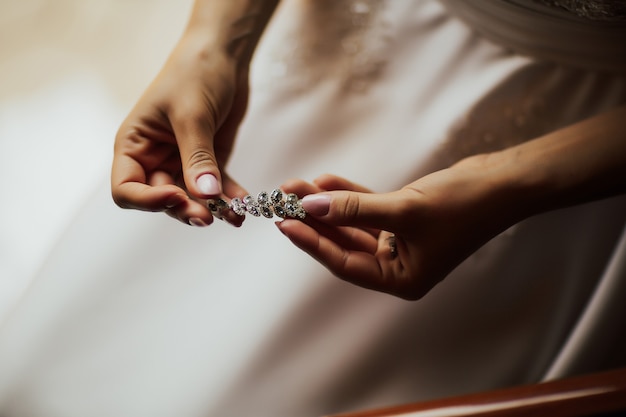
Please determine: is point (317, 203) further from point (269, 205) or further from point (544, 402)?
point (544, 402)

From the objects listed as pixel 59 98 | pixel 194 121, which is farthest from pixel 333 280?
pixel 59 98

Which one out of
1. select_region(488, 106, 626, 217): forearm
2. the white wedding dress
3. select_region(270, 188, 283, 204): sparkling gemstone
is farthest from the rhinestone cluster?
select_region(488, 106, 626, 217): forearm

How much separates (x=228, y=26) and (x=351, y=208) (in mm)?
293

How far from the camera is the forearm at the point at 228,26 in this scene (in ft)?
1.97

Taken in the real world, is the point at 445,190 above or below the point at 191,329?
above

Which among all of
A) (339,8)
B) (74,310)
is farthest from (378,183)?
(74,310)

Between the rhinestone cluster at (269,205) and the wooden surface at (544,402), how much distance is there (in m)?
0.21

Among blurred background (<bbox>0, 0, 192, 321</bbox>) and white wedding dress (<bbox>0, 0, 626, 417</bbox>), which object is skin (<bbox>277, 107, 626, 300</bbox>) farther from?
blurred background (<bbox>0, 0, 192, 321</bbox>)

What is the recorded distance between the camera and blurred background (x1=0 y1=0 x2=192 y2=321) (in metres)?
0.60

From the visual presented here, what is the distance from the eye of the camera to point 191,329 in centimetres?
58

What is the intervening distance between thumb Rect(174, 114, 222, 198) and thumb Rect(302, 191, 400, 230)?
85mm

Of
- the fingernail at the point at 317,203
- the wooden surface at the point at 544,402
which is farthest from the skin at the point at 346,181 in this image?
the wooden surface at the point at 544,402

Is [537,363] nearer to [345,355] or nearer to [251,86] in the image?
[345,355]

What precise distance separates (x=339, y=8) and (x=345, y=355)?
443mm
